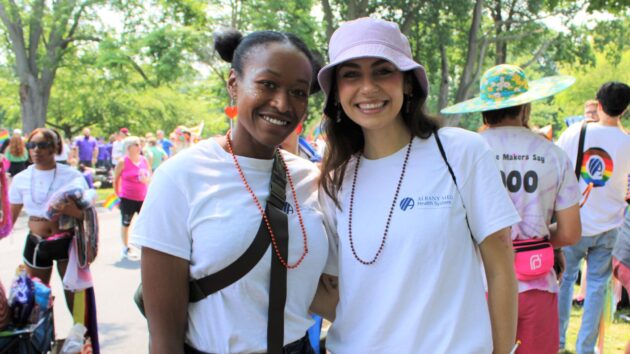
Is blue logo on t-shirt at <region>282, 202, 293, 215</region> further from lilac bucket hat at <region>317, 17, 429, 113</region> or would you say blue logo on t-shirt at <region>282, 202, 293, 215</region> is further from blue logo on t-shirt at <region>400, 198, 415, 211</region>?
lilac bucket hat at <region>317, 17, 429, 113</region>

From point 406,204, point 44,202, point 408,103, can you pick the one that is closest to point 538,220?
point 408,103

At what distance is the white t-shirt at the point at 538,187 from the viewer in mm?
2812

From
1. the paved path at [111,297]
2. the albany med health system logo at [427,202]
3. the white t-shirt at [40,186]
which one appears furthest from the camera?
the paved path at [111,297]

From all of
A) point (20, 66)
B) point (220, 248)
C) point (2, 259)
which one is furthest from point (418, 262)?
point (20, 66)

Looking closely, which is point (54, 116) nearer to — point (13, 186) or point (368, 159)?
point (13, 186)

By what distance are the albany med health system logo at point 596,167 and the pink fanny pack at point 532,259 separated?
1862mm

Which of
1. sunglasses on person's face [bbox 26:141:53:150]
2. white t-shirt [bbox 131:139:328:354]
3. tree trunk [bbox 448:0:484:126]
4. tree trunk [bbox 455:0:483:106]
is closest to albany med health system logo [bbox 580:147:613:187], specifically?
white t-shirt [bbox 131:139:328:354]

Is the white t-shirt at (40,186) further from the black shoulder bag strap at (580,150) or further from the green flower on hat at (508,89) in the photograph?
the black shoulder bag strap at (580,150)

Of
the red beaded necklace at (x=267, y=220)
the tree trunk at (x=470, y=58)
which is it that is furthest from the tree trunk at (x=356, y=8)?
the red beaded necklace at (x=267, y=220)

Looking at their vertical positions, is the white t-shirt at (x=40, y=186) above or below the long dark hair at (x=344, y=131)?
below

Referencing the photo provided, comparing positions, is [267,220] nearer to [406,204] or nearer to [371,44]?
[406,204]

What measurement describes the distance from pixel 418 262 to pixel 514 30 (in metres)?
15.4

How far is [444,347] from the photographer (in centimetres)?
172

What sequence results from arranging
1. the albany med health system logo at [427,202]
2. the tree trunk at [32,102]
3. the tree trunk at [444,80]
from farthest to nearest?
the tree trunk at [32,102] → the tree trunk at [444,80] → the albany med health system logo at [427,202]
